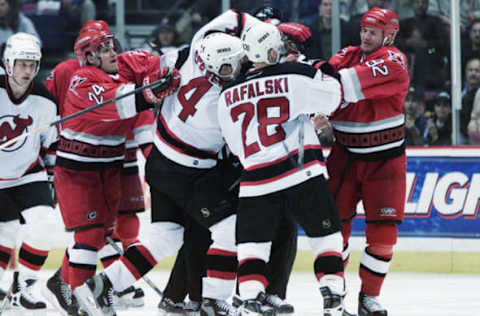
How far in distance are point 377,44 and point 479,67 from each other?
82.2 inches

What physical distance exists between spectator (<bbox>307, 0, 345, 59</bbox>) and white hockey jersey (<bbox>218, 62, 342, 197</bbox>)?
2.66m

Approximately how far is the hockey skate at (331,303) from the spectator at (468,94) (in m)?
2.65

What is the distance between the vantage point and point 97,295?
3.98 m

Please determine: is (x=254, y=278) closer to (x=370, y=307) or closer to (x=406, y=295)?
(x=370, y=307)

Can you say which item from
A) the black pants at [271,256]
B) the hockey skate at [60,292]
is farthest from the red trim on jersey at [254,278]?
the hockey skate at [60,292]

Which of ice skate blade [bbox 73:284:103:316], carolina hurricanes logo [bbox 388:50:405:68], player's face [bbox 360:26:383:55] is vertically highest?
player's face [bbox 360:26:383:55]

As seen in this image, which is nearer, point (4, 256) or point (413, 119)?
point (4, 256)

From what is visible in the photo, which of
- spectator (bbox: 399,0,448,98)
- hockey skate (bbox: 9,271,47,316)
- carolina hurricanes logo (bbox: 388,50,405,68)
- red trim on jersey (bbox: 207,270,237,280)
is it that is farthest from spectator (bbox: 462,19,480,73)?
hockey skate (bbox: 9,271,47,316)

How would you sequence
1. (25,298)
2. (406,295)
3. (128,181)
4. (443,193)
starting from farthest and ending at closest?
1. (443,193)
2. (406,295)
3. (128,181)
4. (25,298)

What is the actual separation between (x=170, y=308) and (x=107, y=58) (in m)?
1.15

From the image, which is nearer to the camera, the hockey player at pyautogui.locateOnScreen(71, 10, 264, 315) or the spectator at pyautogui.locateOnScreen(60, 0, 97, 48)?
the hockey player at pyautogui.locateOnScreen(71, 10, 264, 315)

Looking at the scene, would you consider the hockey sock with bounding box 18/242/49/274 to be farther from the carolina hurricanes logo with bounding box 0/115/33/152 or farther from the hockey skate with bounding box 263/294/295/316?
the hockey skate with bounding box 263/294/295/316

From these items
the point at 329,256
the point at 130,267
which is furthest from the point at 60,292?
the point at 329,256

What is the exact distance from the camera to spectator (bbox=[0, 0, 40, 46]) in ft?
23.8
